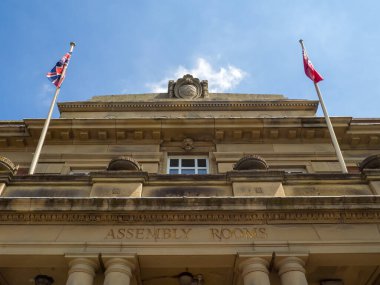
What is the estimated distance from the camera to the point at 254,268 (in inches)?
390

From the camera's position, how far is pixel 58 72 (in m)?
19.3

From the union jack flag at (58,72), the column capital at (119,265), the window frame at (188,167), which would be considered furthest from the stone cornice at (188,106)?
the column capital at (119,265)

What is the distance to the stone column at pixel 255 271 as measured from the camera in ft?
31.8

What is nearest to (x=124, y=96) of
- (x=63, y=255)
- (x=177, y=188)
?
(x=177, y=188)

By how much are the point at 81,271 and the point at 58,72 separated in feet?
38.0

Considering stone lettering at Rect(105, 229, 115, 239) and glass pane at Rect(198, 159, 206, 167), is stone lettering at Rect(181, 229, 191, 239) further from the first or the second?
glass pane at Rect(198, 159, 206, 167)

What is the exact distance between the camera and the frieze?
10836mm

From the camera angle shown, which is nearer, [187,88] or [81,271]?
[81,271]

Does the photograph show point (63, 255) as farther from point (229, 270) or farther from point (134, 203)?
point (229, 270)

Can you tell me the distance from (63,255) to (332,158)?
1174 cm

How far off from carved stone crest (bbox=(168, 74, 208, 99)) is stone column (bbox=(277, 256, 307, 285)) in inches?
559

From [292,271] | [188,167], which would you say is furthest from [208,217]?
[188,167]

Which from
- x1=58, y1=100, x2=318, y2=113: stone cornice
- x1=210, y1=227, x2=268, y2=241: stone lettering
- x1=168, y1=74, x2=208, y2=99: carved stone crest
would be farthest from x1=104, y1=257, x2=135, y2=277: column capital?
x1=168, y1=74, x2=208, y2=99: carved stone crest

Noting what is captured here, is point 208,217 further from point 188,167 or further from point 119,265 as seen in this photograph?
point 188,167
